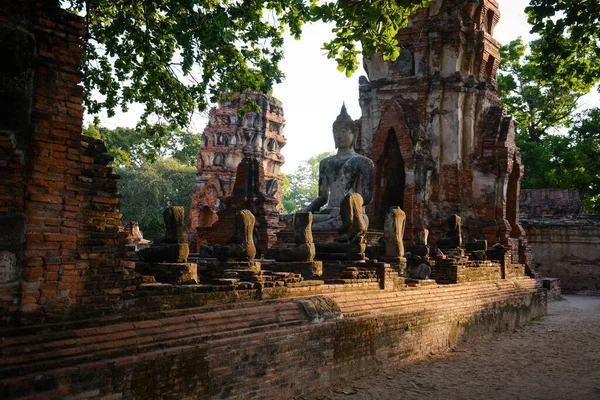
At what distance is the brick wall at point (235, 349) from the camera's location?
153 inches

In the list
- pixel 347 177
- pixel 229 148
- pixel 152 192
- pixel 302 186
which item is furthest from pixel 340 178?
pixel 302 186

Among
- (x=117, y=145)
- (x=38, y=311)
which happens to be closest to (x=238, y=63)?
(x=38, y=311)

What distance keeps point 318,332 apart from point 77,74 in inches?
135

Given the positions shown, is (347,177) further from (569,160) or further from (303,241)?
(569,160)

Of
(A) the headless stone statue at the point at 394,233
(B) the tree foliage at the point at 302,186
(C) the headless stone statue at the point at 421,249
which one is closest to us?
(A) the headless stone statue at the point at 394,233

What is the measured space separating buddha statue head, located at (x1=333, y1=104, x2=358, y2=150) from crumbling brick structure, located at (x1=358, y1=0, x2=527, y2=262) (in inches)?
130

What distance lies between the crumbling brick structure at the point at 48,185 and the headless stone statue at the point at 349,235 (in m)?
4.25

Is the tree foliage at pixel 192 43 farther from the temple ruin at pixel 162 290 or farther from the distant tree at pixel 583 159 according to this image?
the distant tree at pixel 583 159

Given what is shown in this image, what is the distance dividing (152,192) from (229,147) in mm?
6752

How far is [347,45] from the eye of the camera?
804 centimetres

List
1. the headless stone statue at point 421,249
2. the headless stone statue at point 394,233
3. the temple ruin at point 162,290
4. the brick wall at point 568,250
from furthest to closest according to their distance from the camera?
the brick wall at point 568,250
the headless stone statue at point 421,249
the headless stone statue at point 394,233
the temple ruin at point 162,290

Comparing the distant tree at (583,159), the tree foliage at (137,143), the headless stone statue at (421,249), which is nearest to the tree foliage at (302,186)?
the tree foliage at (137,143)

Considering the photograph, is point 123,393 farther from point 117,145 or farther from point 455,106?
point 117,145

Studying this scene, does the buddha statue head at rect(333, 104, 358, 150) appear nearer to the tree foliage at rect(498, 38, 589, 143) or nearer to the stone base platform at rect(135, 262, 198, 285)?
the stone base platform at rect(135, 262, 198, 285)
